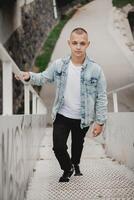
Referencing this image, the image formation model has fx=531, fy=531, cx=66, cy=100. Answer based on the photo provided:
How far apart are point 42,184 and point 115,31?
94.7ft

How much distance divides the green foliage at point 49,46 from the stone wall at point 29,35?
1.07 ft

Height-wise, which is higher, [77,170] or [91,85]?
[91,85]

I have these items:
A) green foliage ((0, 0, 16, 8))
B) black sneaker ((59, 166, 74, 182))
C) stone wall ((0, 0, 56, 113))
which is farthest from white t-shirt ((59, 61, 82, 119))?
green foliage ((0, 0, 16, 8))

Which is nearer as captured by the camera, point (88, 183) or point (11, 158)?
point (11, 158)

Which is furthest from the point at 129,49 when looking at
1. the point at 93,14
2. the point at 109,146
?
the point at 109,146

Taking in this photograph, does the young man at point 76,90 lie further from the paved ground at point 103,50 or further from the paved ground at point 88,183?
the paved ground at point 103,50

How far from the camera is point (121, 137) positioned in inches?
294

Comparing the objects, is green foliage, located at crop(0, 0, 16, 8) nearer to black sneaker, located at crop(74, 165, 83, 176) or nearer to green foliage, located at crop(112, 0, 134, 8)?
black sneaker, located at crop(74, 165, 83, 176)

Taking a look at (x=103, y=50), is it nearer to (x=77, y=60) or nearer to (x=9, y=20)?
(x=9, y=20)

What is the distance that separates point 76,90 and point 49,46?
26.8m

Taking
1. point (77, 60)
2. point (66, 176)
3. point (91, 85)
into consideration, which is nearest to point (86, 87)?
point (91, 85)

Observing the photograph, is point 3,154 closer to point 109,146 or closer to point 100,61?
point 109,146

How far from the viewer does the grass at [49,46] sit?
29.0m

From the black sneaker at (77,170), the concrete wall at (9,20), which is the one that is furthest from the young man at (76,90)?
the concrete wall at (9,20)
